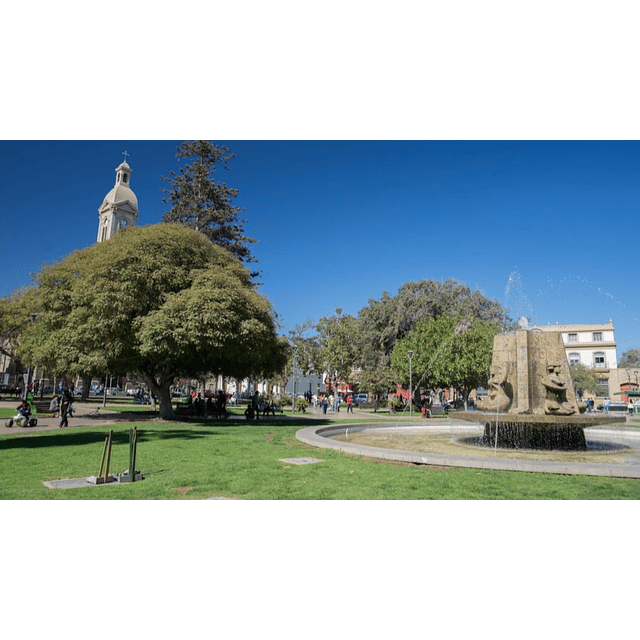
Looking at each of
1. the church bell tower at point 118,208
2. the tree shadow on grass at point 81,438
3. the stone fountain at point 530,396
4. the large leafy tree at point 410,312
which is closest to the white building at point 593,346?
the large leafy tree at point 410,312

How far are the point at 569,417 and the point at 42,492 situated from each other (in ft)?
37.7

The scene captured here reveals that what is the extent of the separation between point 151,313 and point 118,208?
298ft

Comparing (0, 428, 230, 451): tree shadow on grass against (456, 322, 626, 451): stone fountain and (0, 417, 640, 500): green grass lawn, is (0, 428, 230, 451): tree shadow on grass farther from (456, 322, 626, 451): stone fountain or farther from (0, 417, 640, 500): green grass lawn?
(456, 322, 626, 451): stone fountain

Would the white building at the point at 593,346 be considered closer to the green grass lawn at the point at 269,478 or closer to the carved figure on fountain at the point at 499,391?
the carved figure on fountain at the point at 499,391

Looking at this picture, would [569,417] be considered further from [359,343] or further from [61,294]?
[359,343]

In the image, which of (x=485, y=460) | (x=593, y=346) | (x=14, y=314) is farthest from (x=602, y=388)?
(x=14, y=314)

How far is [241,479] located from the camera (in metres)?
8.30

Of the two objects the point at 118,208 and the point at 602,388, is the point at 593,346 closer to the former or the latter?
the point at 602,388

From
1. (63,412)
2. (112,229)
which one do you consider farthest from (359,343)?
(112,229)

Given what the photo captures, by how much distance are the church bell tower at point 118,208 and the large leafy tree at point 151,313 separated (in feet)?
269

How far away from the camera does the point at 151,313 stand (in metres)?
20.9

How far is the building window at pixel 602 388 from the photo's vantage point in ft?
213

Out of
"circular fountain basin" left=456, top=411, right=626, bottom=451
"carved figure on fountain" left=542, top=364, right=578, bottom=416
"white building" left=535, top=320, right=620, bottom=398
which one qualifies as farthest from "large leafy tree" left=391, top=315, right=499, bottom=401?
"white building" left=535, top=320, right=620, bottom=398

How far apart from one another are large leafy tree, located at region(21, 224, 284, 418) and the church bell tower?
269 ft
